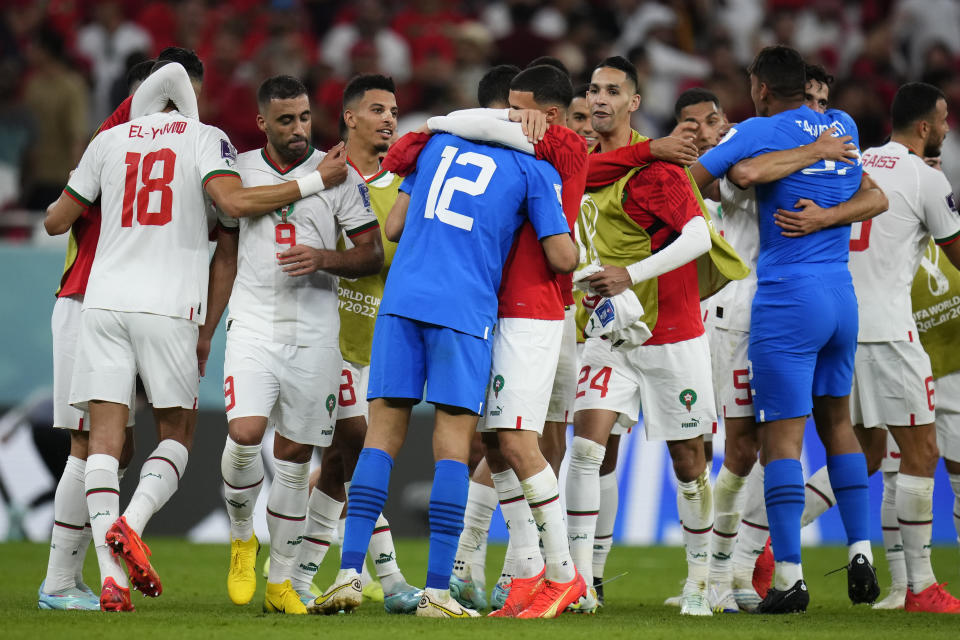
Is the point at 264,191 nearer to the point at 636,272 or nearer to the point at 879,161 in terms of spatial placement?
the point at 636,272

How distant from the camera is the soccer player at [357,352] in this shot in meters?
6.94

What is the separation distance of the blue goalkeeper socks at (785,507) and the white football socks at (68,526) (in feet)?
12.3

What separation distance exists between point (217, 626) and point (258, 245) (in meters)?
2.16

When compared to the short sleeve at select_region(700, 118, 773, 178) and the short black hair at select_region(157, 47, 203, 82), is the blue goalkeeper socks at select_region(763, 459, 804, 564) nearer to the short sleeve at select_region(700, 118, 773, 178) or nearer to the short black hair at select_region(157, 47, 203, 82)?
the short sleeve at select_region(700, 118, 773, 178)

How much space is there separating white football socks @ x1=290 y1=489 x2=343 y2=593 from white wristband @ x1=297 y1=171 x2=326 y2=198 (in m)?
1.70

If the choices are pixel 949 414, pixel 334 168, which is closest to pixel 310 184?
pixel 334 168

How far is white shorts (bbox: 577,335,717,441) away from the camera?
6871 mm

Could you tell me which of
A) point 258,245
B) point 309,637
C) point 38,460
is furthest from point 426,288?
point 38,460

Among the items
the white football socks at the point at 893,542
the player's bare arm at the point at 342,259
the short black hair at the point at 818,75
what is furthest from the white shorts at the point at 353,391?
the white football socks at the point at 893,542

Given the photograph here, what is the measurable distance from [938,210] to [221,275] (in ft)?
14.1

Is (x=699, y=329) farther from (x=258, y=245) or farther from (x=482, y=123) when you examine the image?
(x=258, y=245)

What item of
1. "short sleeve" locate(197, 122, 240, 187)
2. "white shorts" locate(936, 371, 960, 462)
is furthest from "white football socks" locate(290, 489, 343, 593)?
"white shorts" locate(936, 371, 960, 462)

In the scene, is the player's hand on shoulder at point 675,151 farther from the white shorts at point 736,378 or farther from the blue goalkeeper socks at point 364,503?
the blue goalkeeper socks at point 364,503

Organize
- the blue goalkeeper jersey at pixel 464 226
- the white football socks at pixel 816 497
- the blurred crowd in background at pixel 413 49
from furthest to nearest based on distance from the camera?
the blurred crowd in background at pixel 413 49, the white football socks at pixel 816 497, the blue goalkeeper jersey at pixel 464 226
